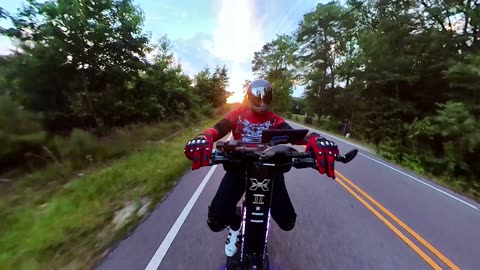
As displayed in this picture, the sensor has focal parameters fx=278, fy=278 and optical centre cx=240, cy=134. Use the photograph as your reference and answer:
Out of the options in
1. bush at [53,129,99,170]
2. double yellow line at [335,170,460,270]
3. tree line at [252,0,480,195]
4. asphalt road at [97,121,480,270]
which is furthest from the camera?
tree line at [252,0,480,195]

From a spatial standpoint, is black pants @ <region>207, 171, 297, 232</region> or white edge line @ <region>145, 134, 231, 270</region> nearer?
black pants @ <region>207, 171, 297, 232</region>

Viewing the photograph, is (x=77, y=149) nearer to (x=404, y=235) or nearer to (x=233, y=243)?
(x=233, y=243)

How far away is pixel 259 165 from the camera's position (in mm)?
2299

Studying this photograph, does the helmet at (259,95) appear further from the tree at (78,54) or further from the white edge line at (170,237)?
the tree at (78,54)

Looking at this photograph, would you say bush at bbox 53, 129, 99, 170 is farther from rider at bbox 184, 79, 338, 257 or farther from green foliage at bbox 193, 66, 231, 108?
green foliage at bbox 193, 66, 231, 108

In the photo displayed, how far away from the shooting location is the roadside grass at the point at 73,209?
3.58m

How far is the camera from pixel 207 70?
41.7m

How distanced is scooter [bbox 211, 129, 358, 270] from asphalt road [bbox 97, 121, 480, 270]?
0.97 metres

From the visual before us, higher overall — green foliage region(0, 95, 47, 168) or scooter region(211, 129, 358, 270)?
scooter region(211, 129, 358, 270)

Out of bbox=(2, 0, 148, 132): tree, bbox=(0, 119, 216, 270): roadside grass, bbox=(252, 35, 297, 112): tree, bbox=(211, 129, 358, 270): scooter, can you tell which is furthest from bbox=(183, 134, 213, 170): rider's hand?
bbox=(252, 35, 297, 112): tree

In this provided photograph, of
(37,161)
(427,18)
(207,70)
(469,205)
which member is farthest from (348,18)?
(37,161)

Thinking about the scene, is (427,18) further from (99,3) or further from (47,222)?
(47,222)

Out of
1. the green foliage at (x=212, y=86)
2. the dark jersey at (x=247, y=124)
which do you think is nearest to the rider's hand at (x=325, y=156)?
the dark jersey at (x=247, y=124)

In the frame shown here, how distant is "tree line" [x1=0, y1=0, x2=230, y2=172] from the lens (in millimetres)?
8945
